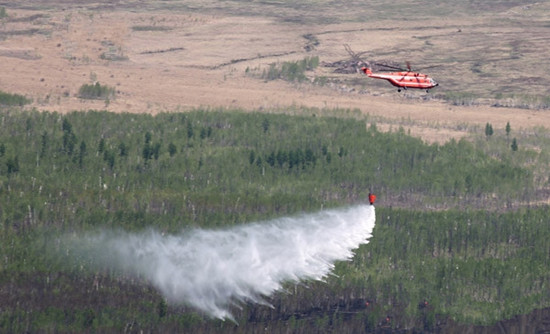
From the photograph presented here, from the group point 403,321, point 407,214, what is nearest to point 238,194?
point 407,214

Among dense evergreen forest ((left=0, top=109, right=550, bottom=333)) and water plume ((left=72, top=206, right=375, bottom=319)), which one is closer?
dense evergreen forest ((left=0, top=109, right=550, bottom=333))

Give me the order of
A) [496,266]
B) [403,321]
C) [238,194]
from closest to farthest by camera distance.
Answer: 1. [403,321]
2. [496,266]
3. [238,194]

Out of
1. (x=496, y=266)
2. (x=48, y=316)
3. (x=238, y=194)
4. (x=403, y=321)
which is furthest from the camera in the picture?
(x=238, y=194)

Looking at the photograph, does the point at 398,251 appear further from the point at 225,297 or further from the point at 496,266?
the point at 225,297

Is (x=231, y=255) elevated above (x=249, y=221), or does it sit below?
below

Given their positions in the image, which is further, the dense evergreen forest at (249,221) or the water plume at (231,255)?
the water plume at (231,255)

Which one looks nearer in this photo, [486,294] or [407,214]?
[486,294]

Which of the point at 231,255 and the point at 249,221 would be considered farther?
the point at 249,221
